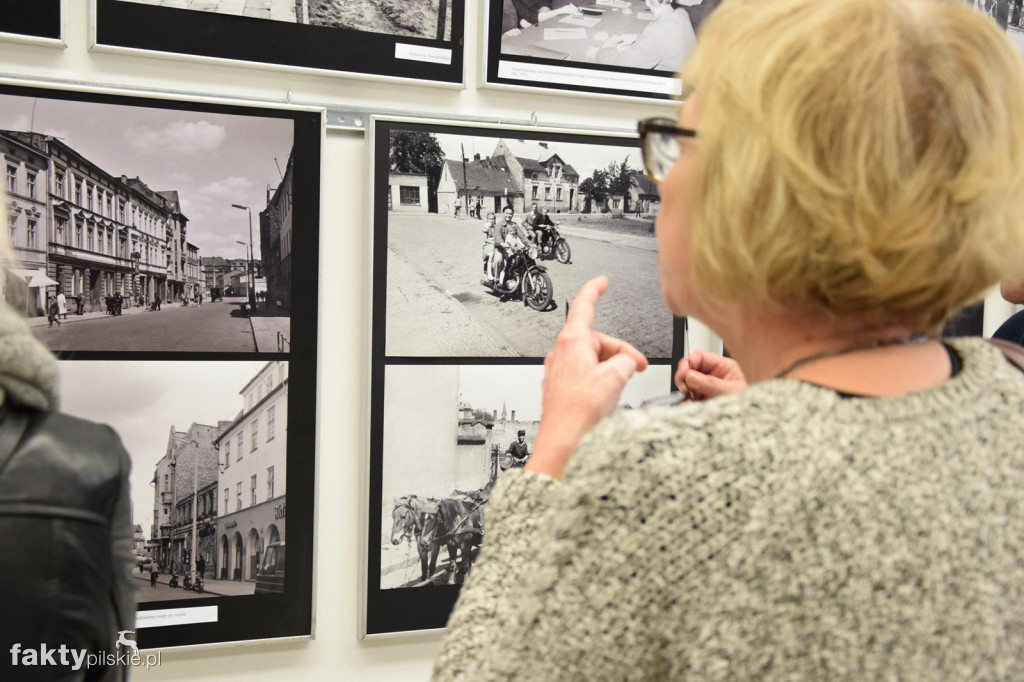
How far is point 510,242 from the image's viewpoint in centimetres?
174

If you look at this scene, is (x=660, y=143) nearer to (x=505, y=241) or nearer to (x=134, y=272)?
(x=505, y=241)

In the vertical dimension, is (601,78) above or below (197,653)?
above

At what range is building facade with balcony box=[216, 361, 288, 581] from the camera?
1.57 meters

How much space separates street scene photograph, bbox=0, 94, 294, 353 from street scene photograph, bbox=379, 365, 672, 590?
0.93ft

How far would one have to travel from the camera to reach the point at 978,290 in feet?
2.22

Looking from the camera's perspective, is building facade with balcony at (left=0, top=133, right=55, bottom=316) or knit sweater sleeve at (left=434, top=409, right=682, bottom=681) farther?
building facade with balcony at (left=0, top=133, right=55, bottom=316)

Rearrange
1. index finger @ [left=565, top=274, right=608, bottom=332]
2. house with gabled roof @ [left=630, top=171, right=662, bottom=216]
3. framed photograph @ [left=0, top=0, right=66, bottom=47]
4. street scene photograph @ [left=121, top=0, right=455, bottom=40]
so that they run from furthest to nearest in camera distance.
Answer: house with gabled roof @ [left=630, top=171, right=662, bottom=216] → street scene photograph @ [left=121, top=0, right=455, bottom=40] → framed photograph @ [left=0, top=0, right=66, bottom=47] → index finger @ [left=565, top=274, right=608, bottom=332]

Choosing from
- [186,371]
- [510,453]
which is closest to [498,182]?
[510,453]

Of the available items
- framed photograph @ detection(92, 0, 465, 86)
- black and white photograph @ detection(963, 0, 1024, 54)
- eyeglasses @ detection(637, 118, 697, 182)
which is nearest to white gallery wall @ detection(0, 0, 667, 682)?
framed photograph @ detection(92, 0, 465, 86)

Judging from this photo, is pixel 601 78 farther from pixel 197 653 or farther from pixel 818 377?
pixel 197 653

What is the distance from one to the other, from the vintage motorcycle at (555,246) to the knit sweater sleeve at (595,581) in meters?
1.16

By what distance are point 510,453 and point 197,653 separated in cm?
71

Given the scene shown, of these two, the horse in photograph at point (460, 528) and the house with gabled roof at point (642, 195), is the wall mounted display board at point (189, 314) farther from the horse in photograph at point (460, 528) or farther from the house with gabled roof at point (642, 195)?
the house with gabled roof at point (642, 195)
